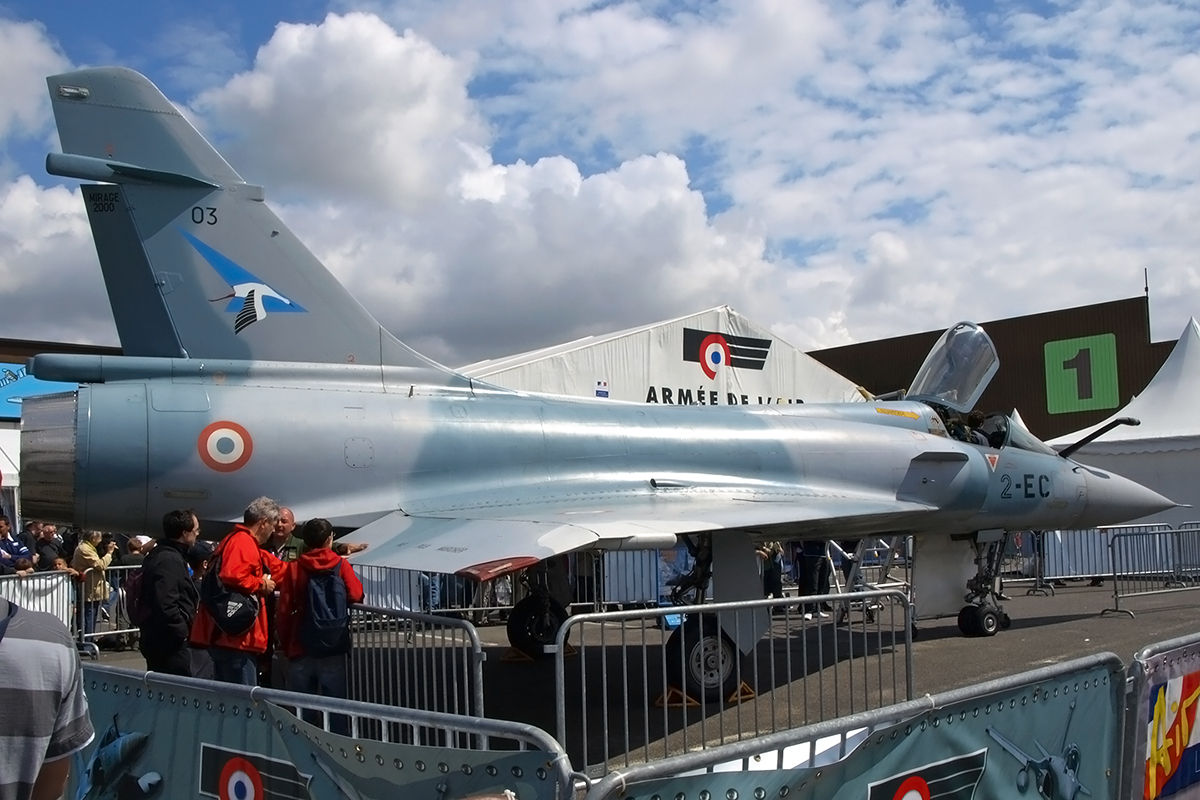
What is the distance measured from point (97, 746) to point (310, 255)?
4770 millimetres

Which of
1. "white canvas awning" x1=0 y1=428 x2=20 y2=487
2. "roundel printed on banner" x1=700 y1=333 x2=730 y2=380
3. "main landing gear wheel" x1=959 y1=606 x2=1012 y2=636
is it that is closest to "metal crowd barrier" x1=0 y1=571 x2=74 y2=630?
"white canvas awning" x1=0 y1=428 x2=20 y2=487

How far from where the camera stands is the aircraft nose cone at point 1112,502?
1118 centimetres

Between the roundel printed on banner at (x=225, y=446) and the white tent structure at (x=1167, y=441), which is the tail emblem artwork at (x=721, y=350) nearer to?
the white tent structure at (x=1167, y=441)

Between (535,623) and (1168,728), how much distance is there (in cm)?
694

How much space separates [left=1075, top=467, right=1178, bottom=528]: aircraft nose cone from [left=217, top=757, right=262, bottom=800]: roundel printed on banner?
31.0 ft

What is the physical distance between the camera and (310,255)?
766 centimetres

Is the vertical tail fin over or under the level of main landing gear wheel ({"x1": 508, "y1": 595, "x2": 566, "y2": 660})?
over

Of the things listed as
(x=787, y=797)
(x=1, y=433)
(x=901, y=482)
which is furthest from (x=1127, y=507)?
(x=1, y=433)

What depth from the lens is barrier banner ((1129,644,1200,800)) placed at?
354cm

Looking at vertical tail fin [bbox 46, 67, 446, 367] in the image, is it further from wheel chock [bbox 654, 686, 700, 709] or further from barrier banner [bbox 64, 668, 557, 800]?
barrier banner [bbox 64, 668, 557, 800]

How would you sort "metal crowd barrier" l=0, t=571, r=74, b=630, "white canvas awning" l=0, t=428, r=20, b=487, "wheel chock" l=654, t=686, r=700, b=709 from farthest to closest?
"white canvas awning" l=0, t=428, r=20, b=487
"metal crowd barrier" l=0, t=571, r=74, b=630
"wheel chock" l=654, t=686, r=700, b=709

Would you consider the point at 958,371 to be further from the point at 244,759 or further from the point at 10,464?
the point at 10,464

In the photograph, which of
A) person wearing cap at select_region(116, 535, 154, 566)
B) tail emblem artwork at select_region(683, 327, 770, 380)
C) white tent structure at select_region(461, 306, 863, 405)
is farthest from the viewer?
tail emblem artwork at select_region(683, 327, 770, 380)

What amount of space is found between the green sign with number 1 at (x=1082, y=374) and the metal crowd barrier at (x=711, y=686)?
80.4ft
